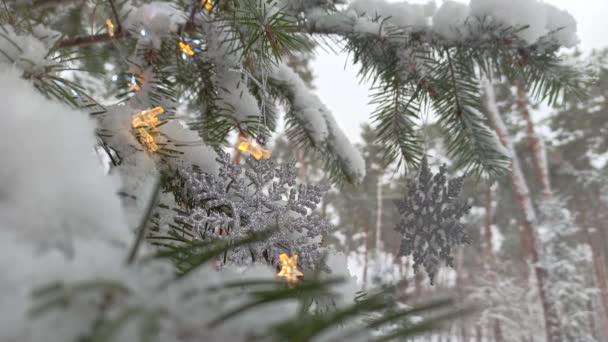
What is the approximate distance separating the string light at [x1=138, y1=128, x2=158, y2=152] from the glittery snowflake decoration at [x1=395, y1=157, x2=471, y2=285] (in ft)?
3.01

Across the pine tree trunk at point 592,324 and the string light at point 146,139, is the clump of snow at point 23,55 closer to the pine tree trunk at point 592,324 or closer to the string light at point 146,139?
the string light at point 146,139

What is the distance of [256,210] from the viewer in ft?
2.60

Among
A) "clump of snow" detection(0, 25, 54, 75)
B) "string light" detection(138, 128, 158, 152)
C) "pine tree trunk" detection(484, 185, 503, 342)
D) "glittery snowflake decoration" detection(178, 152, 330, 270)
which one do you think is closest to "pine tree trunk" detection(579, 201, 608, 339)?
"pine tree trunk" detection(484, 185, 503, 342)

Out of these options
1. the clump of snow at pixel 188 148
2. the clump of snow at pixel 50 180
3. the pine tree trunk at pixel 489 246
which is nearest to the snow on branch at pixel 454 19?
the clump of snow at pixel 188 148

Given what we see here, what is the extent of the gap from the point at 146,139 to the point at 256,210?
249 mm

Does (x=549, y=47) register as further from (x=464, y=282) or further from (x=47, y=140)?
(x=464, y=282)

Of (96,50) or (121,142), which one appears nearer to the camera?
(121,142)

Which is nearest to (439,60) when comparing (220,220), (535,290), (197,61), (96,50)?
(197,61)

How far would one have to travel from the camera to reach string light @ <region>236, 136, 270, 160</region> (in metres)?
0.88

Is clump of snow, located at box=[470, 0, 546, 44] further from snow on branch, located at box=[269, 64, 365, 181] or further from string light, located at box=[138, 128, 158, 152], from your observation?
string light, located at box=[138, 128, 158, 152]

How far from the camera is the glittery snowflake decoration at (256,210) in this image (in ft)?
2.33

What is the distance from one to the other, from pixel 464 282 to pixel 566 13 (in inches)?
877

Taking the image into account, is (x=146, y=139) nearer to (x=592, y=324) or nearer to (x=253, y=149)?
(x=253, y=149)

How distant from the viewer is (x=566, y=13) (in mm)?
1076
